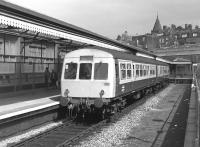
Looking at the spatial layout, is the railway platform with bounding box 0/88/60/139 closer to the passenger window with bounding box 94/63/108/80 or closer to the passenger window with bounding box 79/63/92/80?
the passenger window with bounding box 79/63/92/80

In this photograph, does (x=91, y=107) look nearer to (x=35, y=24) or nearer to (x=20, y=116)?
(x=20, y=116)

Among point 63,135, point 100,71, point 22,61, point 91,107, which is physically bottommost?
point 63,135

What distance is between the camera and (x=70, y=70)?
12.7 metres

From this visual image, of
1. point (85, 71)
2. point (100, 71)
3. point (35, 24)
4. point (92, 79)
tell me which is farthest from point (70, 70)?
point (35, 24)

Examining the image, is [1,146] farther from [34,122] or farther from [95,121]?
[95,121]

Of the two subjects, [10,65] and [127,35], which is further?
[127,35]

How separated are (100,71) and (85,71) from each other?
2.07 feet

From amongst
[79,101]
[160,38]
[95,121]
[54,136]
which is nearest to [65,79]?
[79,101]

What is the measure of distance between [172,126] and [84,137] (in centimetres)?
380

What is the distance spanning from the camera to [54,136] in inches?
402

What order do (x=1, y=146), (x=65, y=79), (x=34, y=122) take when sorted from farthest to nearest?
(x=65, y=79)
(x=34, y=122)
(x=1, y=146)

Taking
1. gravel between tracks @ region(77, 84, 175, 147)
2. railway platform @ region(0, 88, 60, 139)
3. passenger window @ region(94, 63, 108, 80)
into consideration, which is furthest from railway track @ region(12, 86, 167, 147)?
passenger window @ region(94, 63, 108, 80)

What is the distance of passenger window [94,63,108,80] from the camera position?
39.7 feet

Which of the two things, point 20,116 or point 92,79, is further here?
point 92,79
